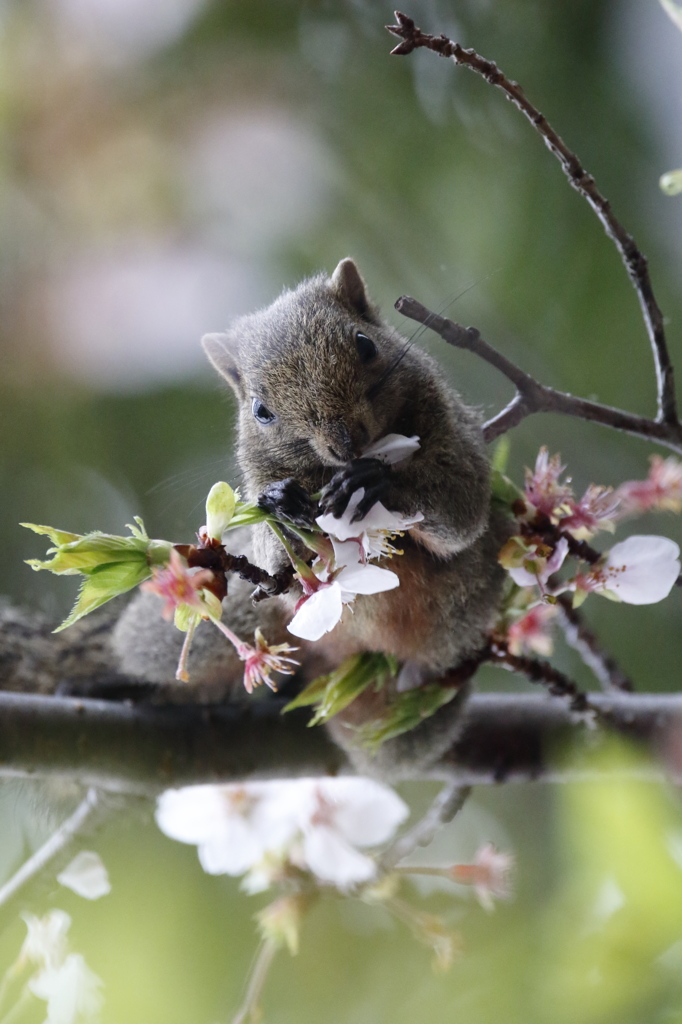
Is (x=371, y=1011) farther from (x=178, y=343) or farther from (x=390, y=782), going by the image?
(x=178, y=343)

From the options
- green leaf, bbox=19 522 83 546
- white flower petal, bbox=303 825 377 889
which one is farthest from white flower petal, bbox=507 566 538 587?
white flower petal, bbox=303 825 377 889

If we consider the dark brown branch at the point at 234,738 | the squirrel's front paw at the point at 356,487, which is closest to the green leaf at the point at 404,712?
the dark brown branch at the point at 234,738

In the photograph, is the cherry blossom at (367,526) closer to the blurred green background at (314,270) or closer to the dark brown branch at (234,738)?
the blurred green background at (314,270)

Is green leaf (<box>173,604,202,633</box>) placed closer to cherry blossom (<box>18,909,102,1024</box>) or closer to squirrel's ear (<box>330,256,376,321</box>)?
squirrel's ear (<box>330,256,376,321</box>)

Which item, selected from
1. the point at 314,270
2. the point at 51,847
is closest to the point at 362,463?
the point at 314,270

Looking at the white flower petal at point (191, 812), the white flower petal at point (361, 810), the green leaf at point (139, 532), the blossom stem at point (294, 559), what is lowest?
the white flower petal at point (361, 810)

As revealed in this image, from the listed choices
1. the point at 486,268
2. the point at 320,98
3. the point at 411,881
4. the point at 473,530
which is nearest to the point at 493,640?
the point at 473,530
